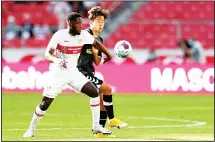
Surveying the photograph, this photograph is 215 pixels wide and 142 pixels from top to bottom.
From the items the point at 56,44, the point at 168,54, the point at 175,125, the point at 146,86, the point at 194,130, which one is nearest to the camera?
the point at 56,44

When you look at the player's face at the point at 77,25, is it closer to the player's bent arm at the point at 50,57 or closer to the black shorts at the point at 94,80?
the player's bent arm at the point at 50,57

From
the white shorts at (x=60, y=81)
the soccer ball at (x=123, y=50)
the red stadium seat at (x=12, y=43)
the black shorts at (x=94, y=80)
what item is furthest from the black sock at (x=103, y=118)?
the red stadium seat at (x=12, y=43)

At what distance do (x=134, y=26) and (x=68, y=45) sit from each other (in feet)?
76.4

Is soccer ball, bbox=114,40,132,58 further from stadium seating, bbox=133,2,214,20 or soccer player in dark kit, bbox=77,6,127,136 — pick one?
stadium seating, bbox=133,2,214,20

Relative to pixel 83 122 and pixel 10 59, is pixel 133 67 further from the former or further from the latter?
pixel 83 122

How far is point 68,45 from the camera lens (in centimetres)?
1255

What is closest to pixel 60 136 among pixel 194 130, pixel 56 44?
pixel 56 44

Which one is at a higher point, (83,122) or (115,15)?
(115,15)

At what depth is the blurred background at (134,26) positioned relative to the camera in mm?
34125

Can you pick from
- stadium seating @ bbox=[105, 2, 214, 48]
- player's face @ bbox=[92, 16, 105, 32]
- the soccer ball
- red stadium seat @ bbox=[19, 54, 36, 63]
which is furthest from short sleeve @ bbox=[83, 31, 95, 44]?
stadium seating @ bbox=[105, 2, 214, 48]

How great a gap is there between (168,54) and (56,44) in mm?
21768

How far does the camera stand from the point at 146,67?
27625 millimetres

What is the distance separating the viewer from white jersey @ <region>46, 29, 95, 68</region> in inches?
491

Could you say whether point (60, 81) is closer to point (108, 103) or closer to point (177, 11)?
point (108, 103)
